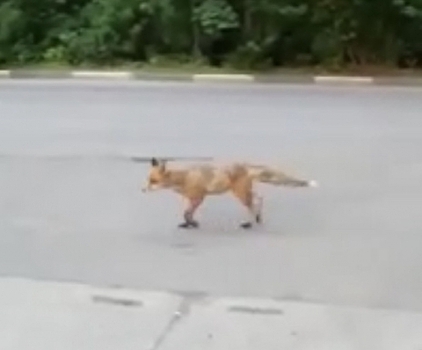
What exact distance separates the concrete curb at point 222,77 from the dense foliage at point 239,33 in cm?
84

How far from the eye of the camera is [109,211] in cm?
801

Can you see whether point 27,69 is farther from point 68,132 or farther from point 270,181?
point 270,181

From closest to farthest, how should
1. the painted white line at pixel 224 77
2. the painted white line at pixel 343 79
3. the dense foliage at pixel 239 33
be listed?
the painted white line at pixel 343 79 → the painted white line at pixel 224 77 → the dense foliage at pixel 239 33

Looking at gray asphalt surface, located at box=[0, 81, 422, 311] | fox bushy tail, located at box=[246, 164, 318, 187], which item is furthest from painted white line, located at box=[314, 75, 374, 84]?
fox bushy tail, located at box=[246, 164, 318, 187]

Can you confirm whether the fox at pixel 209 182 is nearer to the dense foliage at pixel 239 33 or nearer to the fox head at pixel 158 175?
the fox head at pixel 158 175

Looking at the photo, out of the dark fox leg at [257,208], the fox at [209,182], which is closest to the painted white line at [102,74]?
the dark fox leg at [257,208]

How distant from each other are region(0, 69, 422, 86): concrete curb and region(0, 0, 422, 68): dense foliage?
0.84 metres

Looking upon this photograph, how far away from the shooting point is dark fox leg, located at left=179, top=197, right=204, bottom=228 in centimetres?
745

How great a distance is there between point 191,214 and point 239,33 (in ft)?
41.2

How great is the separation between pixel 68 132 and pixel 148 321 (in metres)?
7.24

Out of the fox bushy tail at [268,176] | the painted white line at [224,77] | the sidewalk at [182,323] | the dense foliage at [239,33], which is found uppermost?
the fox bushy tail at [268,176]

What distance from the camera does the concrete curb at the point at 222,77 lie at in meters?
17.7

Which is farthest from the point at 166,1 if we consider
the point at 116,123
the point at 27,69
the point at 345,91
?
the point at 116,123

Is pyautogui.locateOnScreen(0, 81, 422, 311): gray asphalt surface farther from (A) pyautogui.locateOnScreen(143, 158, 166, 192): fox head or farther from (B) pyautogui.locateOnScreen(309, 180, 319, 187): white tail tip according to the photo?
(A) pyautogui.locateOnScreen(143, 158, 166, 192): fox head
